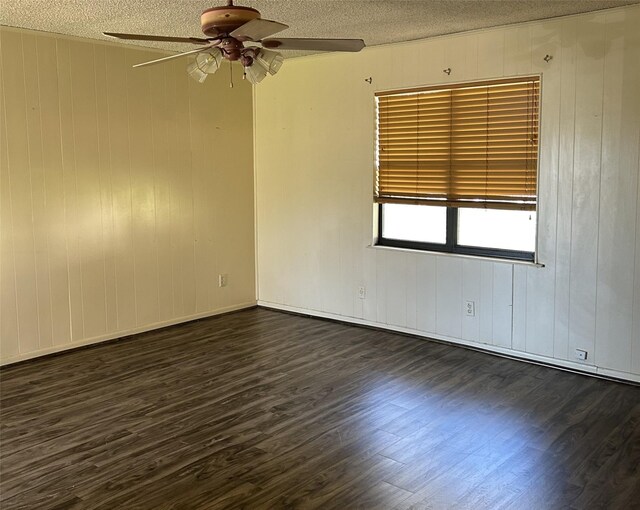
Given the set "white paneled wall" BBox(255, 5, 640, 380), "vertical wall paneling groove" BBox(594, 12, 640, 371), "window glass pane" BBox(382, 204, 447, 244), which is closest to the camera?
"vertical wall paneling groove" BBox(594, 12, 640, 371)

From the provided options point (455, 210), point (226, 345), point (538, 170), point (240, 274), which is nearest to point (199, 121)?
point (240, 274)

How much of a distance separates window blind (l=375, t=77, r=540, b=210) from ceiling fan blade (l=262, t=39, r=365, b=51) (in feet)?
6.38

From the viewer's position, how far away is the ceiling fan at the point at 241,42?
2.63 metres

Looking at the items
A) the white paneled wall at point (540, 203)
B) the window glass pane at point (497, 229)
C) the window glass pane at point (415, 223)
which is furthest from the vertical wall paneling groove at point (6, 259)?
the window glass pane at point (497, 229)

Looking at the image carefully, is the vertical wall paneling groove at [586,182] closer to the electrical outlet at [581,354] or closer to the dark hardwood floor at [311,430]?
the electrical outlet at [581,354]

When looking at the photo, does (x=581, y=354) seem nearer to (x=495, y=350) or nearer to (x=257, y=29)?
(x=495, y=350)

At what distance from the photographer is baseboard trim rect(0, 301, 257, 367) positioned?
4789 mm

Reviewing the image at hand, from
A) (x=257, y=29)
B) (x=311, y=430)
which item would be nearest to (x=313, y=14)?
(x=257, y=29)

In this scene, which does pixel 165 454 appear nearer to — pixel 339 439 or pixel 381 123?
pixel 339 439

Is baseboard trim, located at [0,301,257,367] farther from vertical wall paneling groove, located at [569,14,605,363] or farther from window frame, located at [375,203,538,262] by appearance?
vertical wall paneling groove, located at [569,14,605,363]

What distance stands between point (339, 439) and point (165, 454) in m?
0.91

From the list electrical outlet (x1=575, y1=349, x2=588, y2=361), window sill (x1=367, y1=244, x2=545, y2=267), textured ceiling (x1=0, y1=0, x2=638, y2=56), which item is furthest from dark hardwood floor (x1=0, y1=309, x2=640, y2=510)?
textured ceiling (x1=0, y1=0, x2=638, y2=56)

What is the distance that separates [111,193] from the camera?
5246 millimetres

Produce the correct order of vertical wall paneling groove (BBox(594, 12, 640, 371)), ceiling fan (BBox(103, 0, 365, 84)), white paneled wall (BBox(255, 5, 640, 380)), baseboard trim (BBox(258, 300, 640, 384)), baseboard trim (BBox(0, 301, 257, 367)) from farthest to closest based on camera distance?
baseboard trim (BBox(0, 301, 257, 367)), baseboard trim (BBox(258, 300, 640, 384)), white paneled wall (BBox(255, 5, 640, 380)), vertical wall paneling groove (BBox(594, 12, 640, 371)), ceiling fan (BBox(103, 0, 365, 84))
